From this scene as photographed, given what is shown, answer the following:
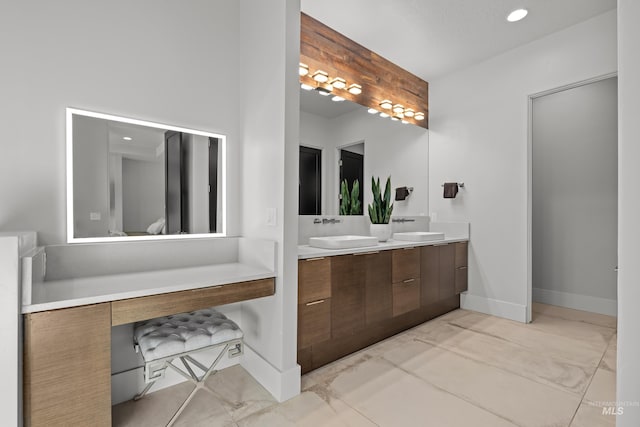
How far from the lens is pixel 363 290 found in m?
2.29

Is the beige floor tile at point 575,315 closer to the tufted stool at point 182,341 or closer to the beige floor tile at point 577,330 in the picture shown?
the beige floor tile at point 577,330

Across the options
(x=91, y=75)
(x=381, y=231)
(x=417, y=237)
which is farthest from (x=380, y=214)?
(x=91, y=75)

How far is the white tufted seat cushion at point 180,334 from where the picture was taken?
A: 147 centimetres

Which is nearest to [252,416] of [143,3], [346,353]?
[346,353]

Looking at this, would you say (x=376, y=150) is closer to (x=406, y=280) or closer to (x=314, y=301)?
(x=406, y=280)

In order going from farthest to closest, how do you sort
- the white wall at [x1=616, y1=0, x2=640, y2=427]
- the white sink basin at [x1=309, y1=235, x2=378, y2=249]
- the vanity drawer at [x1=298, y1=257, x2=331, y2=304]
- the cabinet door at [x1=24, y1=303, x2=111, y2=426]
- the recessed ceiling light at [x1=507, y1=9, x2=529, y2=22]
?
the recessed ceiling light at [x1=507, y1=9, x2=529, y2=22], the white sink basin at [x1=309, y1=235, x2=378, y2=249], the vanity drawer at [x1=298, y1=257, x2=331, y2=304], the cabinet door at [x1=24, y1=303, x2=111, y2=426], the white wall at [x1=616, y1=0, x2=640, y2=427]

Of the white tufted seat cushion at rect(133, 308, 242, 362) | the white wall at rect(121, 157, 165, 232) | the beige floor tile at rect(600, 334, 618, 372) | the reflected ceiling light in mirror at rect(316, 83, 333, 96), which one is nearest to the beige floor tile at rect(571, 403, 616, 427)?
the beige floor tile at rect(600, 334, 618, 372)

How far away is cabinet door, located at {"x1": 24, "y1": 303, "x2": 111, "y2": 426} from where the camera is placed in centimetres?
114

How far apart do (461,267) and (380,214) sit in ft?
3.91

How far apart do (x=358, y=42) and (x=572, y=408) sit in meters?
3.13

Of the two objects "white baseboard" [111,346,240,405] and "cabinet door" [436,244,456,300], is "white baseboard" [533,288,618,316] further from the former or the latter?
"white baseboard" [111,346,240,405]

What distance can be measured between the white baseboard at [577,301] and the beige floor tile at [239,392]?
3.53 meters

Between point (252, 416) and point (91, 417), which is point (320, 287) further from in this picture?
point (91, 417)

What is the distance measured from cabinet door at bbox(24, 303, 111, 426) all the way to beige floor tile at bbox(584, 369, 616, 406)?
2.52m
